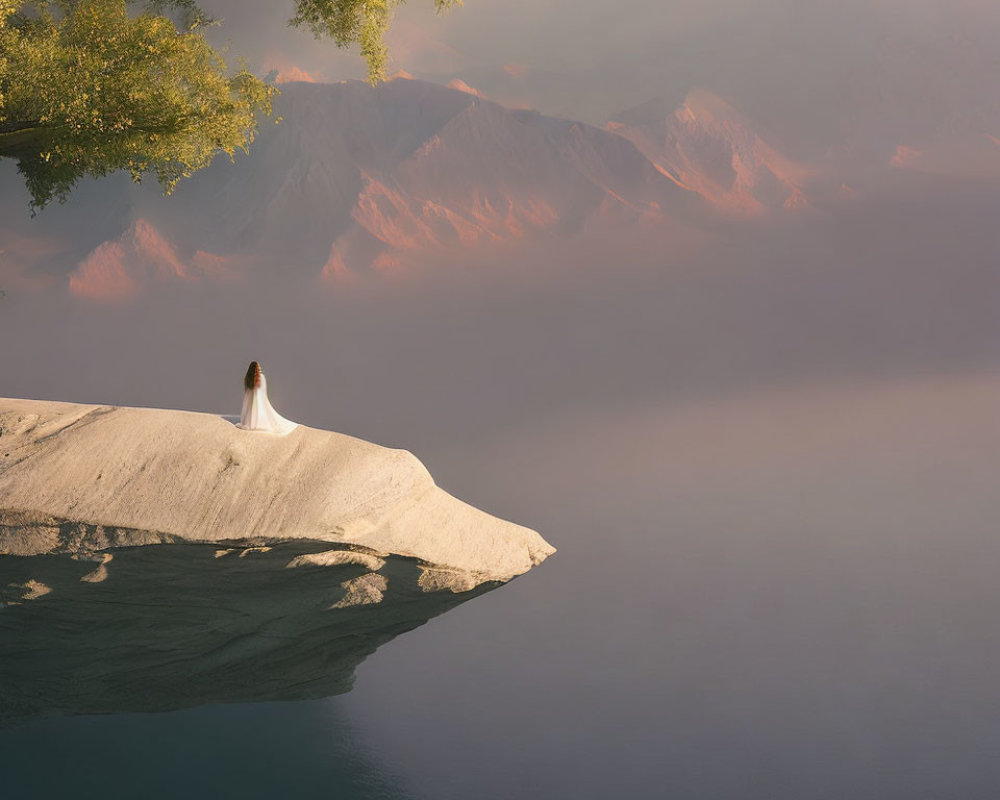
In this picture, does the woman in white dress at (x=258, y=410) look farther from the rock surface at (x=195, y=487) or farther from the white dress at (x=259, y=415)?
the rock surface at (x=195, y=487)

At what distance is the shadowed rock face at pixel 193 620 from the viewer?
8.31m

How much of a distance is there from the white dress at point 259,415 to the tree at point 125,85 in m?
3.46

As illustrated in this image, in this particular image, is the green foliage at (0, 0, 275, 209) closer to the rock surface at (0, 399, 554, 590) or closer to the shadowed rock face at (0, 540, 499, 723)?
the rock surface at (0, 399, 554, 590)

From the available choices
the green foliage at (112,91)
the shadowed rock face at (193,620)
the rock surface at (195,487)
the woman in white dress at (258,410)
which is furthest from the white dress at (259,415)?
the green foliage at (112,91)

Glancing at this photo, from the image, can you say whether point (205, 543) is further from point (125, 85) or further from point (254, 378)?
point (125, 85)

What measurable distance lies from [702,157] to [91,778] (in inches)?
1322

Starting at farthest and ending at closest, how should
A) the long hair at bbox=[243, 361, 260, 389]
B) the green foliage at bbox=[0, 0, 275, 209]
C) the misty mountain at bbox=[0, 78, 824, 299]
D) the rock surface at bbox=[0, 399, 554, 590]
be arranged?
the misty mountain at bbox=[0, 78, 824, 299] < the green foliage at bbox=[0, 0, 275, 209] < the long hair at bbox=[243, 361, 260, 389] < the rock surface at bbox=[0, 399, 554, 590]

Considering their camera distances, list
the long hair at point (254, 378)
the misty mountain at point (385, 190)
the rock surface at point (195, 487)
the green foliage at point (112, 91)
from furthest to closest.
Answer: the misty mountain at point (385, 190) → the green foliage at point (112, 91) → the long hair at point (254, 378) → the rock surface at point (195, 487)

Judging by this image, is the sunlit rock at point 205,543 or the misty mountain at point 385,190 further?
the misty mountain at point 385,190

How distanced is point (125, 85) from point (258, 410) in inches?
152

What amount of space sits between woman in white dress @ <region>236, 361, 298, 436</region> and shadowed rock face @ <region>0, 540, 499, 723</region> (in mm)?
1130

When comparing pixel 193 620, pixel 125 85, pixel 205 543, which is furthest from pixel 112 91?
pixel 193 620

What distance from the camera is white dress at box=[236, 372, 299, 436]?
8289 millimetres

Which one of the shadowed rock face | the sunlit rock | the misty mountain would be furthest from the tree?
the misty mountain
